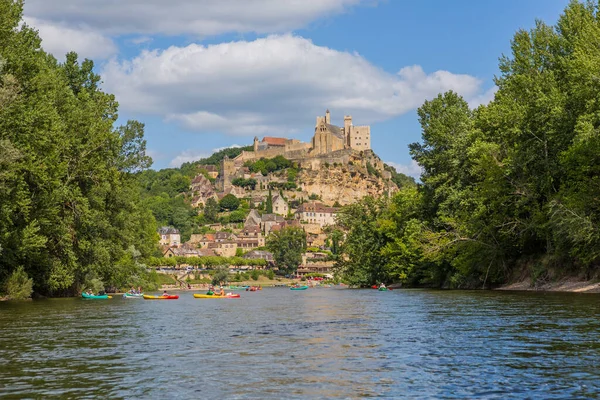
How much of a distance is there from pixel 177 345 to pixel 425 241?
162 feet

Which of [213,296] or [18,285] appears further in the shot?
[213,296]

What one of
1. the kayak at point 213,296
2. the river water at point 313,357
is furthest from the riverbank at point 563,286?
the kayak at point 213,296

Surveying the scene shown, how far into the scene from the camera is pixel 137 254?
73500 mm

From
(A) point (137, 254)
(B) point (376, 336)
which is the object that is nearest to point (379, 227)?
(A) point (137, 254)

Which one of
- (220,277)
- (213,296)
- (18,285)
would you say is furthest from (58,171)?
(220,277)

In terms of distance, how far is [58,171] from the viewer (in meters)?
46.7

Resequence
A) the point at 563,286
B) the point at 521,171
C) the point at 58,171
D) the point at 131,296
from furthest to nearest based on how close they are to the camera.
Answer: the point at 131,296
the point at 521,171
the point at 563,286
the point at 58,171

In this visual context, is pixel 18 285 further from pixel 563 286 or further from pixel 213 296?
pixel 563 286

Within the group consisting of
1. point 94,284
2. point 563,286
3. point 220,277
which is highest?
point 563,286

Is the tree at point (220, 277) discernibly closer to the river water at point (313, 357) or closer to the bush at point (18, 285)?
the bush at point (18, 285)

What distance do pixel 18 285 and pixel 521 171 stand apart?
118 feet

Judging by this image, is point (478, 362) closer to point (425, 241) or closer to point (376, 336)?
point (376, 336)

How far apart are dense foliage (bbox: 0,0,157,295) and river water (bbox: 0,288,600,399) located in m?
11.1

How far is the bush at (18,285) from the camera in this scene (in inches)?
1900
